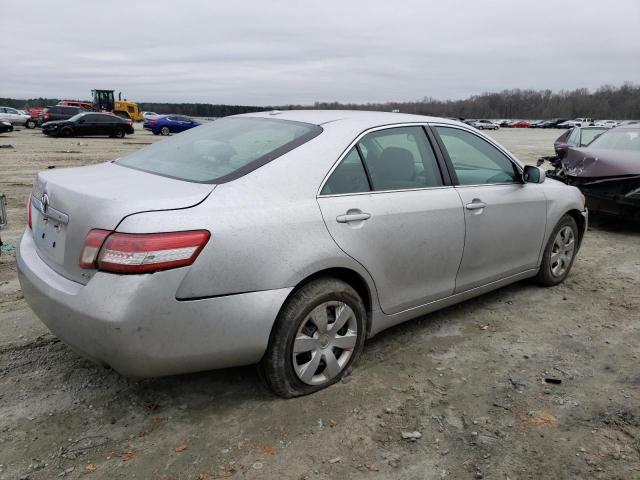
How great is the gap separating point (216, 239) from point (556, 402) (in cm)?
215

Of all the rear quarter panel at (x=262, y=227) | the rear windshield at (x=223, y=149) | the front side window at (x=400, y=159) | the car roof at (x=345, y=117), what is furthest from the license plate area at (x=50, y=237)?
the front side window at (x=400, y=159)

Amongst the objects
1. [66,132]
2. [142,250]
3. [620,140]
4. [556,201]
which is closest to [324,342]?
[142,250]

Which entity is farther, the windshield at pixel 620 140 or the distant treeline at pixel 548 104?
the distant treeline at pixel 548 104

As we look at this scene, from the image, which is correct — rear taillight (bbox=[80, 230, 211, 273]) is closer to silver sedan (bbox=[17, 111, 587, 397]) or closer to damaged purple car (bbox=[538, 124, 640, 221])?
silver sedan (bbox=[17, 111, 587, 397])

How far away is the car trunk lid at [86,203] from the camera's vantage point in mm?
2484

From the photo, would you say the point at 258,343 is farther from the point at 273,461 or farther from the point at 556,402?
Answer: the point at 556,402

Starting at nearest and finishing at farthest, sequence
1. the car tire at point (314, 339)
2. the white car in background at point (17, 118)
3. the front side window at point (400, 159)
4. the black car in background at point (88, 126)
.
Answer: the car tire at point (314, 339), the front side window at point (400, 159), the black car in background at point (88, 126), the white car in background at point (17, 118)

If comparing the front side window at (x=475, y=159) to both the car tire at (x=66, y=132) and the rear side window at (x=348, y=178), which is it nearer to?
the rear side window at (x=348, y=178)

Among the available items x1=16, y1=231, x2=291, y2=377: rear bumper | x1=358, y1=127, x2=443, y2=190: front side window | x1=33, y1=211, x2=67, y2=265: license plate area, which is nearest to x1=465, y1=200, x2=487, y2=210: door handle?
x1=358, y1=127, x2=443, y2=190: front side window

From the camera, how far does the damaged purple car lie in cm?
712

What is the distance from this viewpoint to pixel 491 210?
12.9 feet

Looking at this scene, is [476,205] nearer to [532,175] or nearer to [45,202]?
[532,175]

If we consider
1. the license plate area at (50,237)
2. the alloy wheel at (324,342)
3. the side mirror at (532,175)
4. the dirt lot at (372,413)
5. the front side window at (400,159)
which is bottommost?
the dirt lot at (372,413)

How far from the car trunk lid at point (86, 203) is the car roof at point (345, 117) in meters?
1.04
